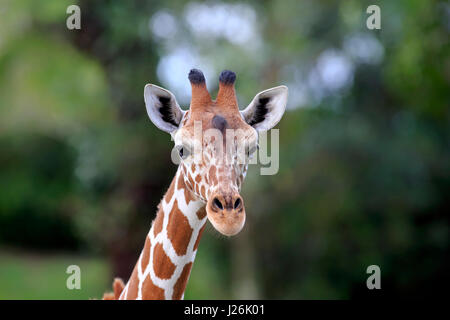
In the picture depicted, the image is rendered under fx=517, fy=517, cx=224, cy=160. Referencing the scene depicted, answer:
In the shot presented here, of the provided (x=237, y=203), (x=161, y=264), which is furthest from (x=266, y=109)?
(x=161, y=264)

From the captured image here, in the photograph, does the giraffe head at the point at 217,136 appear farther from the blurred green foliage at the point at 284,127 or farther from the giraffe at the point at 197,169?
the blurred green foliage at the point at 284,127

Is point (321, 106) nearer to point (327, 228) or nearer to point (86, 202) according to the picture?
point (327, 228)

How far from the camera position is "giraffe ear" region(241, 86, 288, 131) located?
3145mm

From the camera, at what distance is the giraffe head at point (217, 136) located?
2602 millimetres

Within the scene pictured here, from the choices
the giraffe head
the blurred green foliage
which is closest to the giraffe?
the giraffe head

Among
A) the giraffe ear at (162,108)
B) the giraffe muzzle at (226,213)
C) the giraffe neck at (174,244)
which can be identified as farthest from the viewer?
the giraffe neck at (174,244)

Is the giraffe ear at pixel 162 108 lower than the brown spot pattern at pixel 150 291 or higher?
higher

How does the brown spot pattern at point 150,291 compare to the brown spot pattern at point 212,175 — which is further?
the brown spot pattern at point 150,291

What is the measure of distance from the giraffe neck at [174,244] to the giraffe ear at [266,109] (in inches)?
22.2

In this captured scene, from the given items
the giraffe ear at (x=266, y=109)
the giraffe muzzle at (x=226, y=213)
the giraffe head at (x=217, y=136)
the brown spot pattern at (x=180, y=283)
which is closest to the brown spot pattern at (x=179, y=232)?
the brown spot pattern at (x=180, y=283)

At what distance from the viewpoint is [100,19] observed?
1155 cm

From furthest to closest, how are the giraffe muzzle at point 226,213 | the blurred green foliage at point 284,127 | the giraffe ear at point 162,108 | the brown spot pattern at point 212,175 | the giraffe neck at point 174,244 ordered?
the blurred green foliage at point 284,127 → the giraffe neck at point 174,244 → the giraffe ear at point 162,108 → the brown spot pattern at point 212,175 → the giraffe muzzle at point 226,213

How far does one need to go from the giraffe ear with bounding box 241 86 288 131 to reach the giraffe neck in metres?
0.56

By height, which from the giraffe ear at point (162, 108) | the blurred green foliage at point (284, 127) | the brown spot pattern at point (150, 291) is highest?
the blurred green foliage at point (284, 127)
